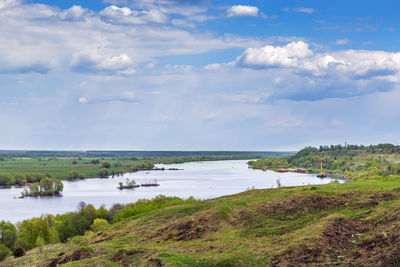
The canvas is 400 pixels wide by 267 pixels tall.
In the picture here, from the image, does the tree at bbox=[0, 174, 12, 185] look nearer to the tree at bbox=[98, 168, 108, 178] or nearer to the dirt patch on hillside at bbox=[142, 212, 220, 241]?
the tree at bbox=[98, 168, 108, 178]

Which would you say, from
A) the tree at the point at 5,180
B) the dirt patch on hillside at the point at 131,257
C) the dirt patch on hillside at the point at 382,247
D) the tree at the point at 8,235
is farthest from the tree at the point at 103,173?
the dirt patch on hillside at the point at 382,247

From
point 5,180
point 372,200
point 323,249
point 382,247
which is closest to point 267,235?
point 323,249

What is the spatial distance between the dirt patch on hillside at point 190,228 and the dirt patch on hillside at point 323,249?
5.50 meters

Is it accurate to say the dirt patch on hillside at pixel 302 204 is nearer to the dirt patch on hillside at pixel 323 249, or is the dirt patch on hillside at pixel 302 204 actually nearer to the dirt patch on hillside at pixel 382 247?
the dirt patch on hillside at pixel 323 249

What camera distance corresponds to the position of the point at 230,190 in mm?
87125

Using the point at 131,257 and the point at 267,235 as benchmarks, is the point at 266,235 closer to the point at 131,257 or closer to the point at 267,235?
the point at 267,235

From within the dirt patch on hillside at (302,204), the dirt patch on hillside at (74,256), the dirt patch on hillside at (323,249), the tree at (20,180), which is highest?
the dirt patch on hillside at (302,204)

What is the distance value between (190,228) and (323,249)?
23.3ft

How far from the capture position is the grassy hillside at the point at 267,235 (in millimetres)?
12578

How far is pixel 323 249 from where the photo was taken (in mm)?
12875

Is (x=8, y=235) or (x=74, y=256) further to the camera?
(x=8, y=235)

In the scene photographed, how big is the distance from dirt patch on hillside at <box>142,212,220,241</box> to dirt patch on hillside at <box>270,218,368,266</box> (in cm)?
550

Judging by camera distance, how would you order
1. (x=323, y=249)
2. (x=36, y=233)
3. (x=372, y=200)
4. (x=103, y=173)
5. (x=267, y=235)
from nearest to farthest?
(x=323, y=249) → (x=267, y=235) → (x=372, y=200) → (x=36, y=233) → (x=103, y=173)

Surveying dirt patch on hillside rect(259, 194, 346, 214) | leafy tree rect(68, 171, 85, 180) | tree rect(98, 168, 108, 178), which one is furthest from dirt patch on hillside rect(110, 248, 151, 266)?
tree rect(98, 168, 108, 178)
